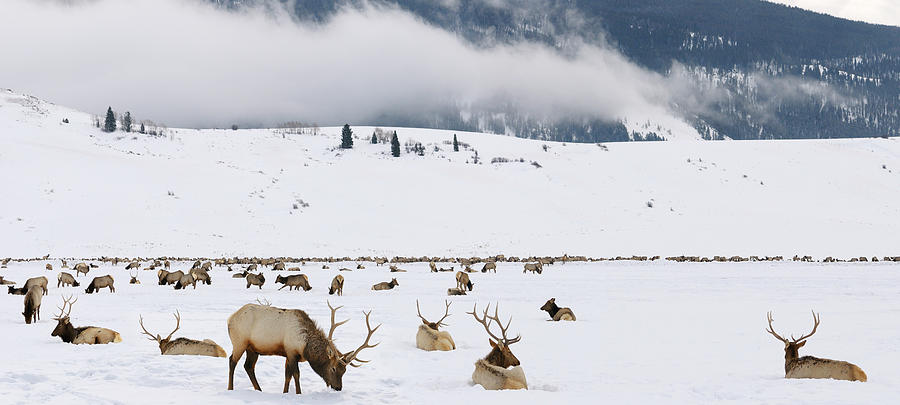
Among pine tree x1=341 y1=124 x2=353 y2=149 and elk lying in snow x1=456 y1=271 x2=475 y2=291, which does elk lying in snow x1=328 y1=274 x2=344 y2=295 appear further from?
pine tree x1=341 y1=124 x2=353 y2=149

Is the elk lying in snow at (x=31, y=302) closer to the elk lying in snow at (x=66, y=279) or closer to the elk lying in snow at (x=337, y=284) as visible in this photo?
the elk lying in snow at (x=337, y=284)

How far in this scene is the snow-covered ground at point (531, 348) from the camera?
7871mm

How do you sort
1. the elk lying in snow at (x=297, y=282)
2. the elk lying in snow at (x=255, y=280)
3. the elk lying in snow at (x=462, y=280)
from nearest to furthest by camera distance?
the elk lying in snow at (x=462, y=280), the elk lying in snow at (x=297, y=282), the elk lying in snow at (x=255, y=280)

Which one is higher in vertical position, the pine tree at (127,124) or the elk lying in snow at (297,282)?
the pine tree at (127,124)

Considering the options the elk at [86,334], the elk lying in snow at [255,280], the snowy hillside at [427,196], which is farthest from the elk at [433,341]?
the snowy hillside at [427,196]

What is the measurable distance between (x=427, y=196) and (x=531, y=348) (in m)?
57.3

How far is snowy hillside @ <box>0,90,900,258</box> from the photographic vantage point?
51.6m

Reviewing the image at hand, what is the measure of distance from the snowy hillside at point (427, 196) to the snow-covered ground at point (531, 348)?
28365 millimetres

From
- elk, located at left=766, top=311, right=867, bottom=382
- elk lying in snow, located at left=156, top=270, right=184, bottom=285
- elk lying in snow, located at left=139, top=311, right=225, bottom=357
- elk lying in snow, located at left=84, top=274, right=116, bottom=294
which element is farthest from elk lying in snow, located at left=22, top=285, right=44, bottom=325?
elk, located at left=766, top=311, right=867, bottom=382

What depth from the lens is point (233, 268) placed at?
122 ft

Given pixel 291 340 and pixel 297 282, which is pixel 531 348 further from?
pixel 297 282

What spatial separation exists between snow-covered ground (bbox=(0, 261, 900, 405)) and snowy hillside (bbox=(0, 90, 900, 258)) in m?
28.4

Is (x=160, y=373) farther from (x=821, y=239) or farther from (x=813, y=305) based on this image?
(x=821, y=239)

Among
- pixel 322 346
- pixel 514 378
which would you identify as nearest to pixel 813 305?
pixel 514 378
